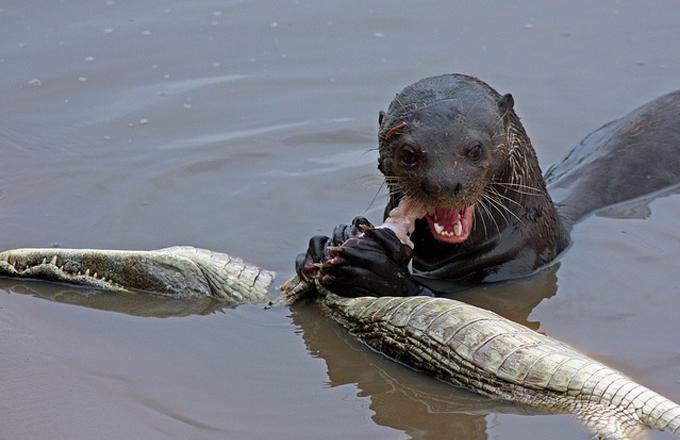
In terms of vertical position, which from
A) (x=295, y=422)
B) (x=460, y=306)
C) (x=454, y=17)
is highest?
(x=454, y=17)

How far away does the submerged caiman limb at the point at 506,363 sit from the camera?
462 cm

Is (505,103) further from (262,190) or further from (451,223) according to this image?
(262,190)

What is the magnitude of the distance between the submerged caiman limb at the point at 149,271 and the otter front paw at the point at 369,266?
488 millimetres

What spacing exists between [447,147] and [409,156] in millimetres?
169

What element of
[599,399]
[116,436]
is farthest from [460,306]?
[116,436]

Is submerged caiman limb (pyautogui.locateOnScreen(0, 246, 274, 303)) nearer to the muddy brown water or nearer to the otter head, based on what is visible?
the muddy brown water

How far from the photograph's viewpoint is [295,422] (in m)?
5.02

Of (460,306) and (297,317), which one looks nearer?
(460,306)

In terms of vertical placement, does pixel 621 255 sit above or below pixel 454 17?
below

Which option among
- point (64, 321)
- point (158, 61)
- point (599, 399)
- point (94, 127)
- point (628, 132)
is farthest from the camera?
point (158, 61)

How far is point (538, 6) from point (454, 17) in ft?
2.04

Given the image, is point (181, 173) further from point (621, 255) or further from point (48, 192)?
point (621, 255)

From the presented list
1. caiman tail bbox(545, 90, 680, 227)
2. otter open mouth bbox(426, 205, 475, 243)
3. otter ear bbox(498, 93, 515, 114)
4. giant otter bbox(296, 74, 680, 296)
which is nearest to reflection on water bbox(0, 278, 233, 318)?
giant otter bbox(296, 74, 680, 296)

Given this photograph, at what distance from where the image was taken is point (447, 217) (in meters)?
5.90
